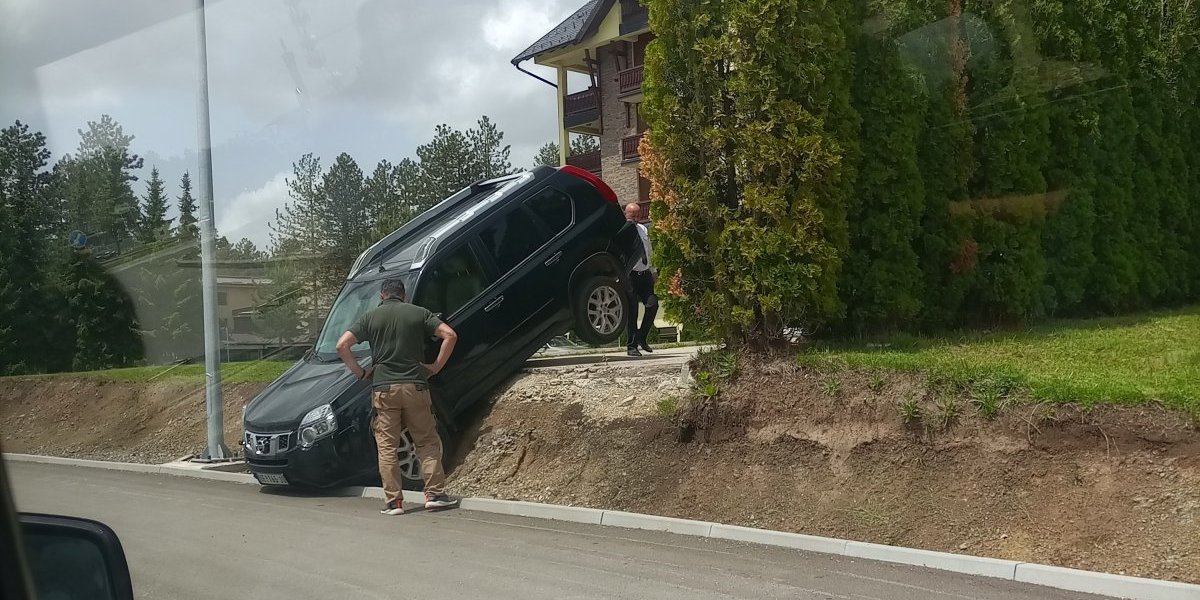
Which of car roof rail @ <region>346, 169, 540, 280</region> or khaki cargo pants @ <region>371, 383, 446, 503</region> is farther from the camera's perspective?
car roof rail @ <region>346, 169, 540, 280</region>

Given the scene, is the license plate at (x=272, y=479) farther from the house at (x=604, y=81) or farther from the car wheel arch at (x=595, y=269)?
the house at (x=604, y=81)

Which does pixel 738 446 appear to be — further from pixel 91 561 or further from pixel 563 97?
pixel 563 97

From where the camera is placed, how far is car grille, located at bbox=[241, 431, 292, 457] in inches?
368

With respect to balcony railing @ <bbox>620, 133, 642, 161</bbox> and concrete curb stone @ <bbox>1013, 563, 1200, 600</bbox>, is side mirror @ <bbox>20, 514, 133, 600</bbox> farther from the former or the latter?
balcony railing @ <bbox>620, 133, 642, 161</bbox>

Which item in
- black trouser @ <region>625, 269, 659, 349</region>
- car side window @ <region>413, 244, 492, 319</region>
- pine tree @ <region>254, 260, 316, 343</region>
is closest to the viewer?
car side window @ <region>413, 244, 492, 319</region>

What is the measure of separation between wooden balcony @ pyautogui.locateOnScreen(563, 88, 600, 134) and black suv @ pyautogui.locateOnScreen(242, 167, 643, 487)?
1538 cm

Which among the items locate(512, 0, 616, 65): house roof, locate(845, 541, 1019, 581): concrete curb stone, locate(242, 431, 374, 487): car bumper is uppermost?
locate(512, 0, 616, 65): house roof

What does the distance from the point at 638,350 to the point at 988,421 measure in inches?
208

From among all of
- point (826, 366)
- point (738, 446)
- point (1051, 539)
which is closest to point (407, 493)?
point (738, 446)

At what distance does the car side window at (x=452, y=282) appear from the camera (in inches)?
398

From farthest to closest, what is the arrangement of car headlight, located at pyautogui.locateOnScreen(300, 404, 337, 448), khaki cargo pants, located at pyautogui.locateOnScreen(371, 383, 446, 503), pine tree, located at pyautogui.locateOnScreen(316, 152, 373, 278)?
1. pine tree, located at pyautogui.locateOnScreen(316, 152, 373, 278)
2. car headlight, located at pyautogui.locateOnScreen(300, 404, 337, 448)
3. khaki cargo pants, located at pyautogui.locateOnScreen(371, 383, 446, 503)

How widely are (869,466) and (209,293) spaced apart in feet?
28.4

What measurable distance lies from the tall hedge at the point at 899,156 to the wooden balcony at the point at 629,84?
41.7 ft

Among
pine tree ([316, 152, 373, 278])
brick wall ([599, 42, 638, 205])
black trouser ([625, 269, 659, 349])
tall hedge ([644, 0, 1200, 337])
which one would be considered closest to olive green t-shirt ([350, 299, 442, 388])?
tall hedge ([644, 0, 1200, 337])
